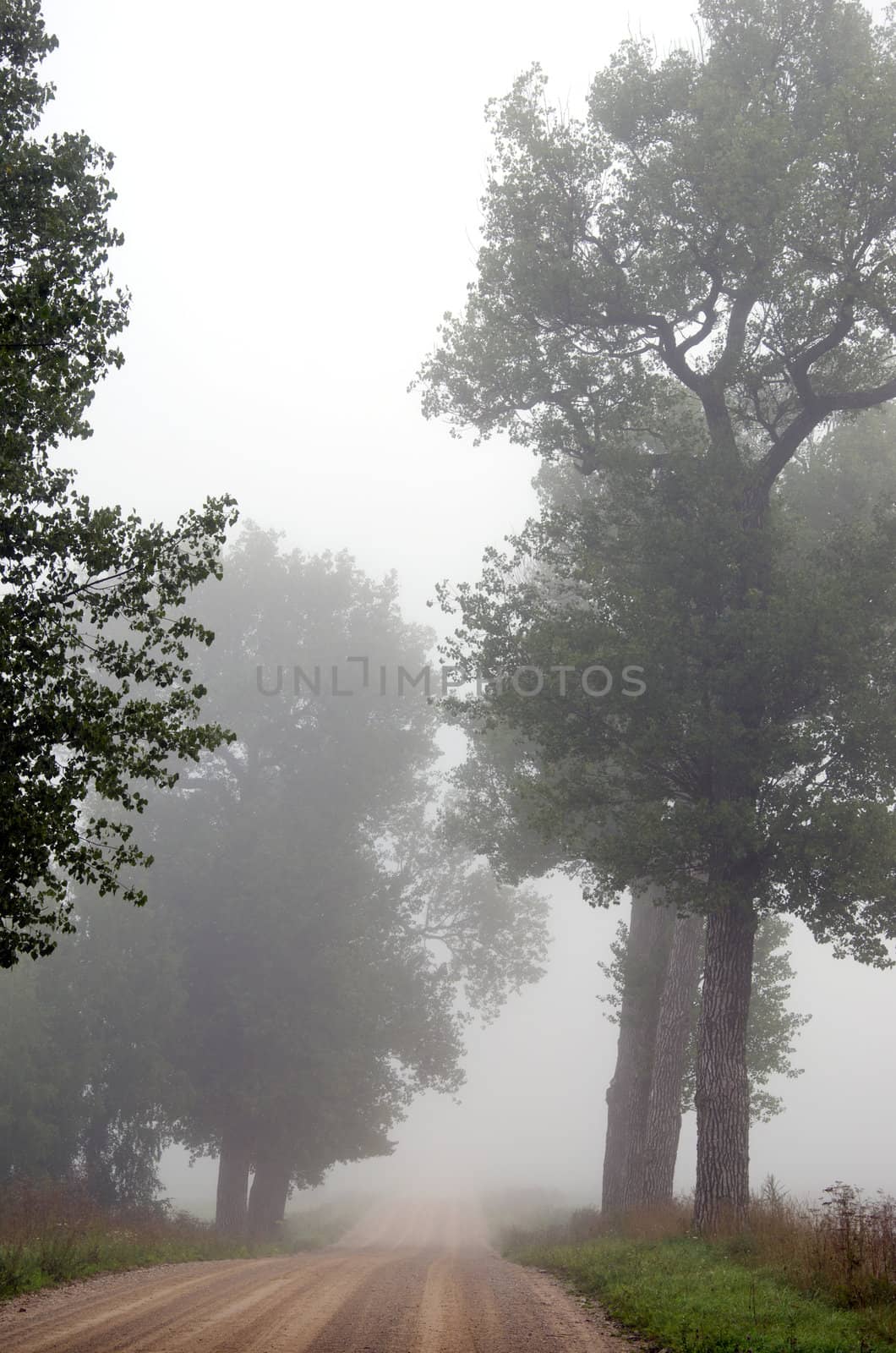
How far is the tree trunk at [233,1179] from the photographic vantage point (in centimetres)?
2623

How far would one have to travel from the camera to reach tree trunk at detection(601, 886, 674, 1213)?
2169 centimetres

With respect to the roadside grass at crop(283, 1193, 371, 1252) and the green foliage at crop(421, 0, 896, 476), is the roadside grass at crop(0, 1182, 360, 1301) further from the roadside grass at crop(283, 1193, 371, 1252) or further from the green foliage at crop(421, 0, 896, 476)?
the green foliage at crop(421, 0, 896, 476)

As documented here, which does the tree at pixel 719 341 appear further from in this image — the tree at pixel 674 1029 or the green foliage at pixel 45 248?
the green foliage at pixel 45 248

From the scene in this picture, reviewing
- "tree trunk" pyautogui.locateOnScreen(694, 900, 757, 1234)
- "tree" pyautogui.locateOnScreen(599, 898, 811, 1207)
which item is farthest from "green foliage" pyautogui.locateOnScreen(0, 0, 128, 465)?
"tree" pyautogui.locateOnScreen(599, 898, 811, 1207)

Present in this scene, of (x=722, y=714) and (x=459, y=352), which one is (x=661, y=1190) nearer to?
(x=722, y=714)

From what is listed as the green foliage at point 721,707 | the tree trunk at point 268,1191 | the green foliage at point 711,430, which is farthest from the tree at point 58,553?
the tree trunk at point 268,1191

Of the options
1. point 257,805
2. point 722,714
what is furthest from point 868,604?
point 257,805

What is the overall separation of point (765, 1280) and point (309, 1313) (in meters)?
4.66

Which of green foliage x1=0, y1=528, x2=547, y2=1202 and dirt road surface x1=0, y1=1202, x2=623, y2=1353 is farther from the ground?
green foliage x1=0, y1=528, x2=547, y2=1202

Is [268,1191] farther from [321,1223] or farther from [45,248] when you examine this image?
[45,248]

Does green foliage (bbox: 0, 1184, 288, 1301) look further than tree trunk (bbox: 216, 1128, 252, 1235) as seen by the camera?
No

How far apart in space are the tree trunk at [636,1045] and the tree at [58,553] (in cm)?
1563

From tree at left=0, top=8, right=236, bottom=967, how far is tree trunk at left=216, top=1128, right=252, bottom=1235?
819 inches

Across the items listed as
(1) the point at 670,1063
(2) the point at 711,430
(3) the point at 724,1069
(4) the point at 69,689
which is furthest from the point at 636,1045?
(4) the point at 69,689
